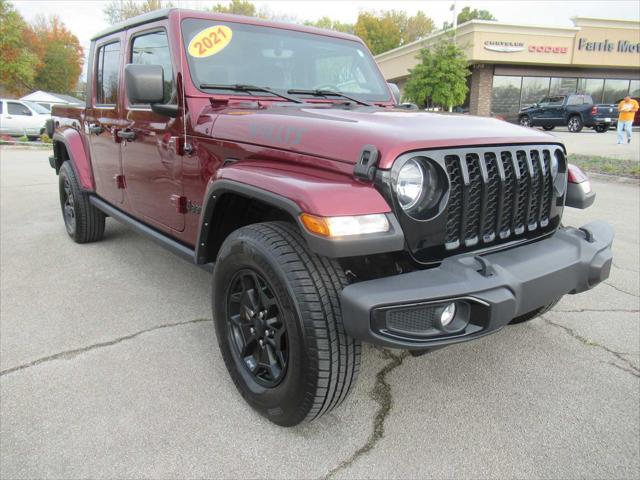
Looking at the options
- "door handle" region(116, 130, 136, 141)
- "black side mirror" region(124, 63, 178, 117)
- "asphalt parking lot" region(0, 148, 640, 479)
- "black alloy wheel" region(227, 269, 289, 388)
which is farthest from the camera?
"door handle" region(116, 130, 136, 141)

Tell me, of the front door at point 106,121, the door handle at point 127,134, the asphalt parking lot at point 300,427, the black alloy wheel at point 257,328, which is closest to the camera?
the asphalt parking lot at point 300,427

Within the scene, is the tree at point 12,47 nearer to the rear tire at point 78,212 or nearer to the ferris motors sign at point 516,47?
the ferris motors sign at point 516,47

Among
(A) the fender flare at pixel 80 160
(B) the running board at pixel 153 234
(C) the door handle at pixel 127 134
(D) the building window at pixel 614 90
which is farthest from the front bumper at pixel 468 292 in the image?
(D) the building window at pixel 614 90

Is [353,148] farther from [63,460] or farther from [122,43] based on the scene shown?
[122,43]

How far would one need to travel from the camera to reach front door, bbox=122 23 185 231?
2.92 metres

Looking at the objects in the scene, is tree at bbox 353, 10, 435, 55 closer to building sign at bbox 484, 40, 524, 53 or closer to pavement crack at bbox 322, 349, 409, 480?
building sign at bbox 484, 40, 524, 53

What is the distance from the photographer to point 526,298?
6.23 ft

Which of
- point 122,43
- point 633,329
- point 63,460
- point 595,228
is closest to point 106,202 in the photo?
point 122,43

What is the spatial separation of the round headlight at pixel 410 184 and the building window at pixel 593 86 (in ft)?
104

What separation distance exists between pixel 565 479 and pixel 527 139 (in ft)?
4.73

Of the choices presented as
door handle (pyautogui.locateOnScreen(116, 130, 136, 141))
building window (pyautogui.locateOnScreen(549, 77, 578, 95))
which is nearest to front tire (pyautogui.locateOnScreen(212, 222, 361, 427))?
door handle (pyautogui.locateOnScreen(116, 130, 136, 141))

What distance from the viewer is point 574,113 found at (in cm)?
2130

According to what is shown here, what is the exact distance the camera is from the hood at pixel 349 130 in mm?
1914

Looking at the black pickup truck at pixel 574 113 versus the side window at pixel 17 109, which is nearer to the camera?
the side window at pixel 17 109
